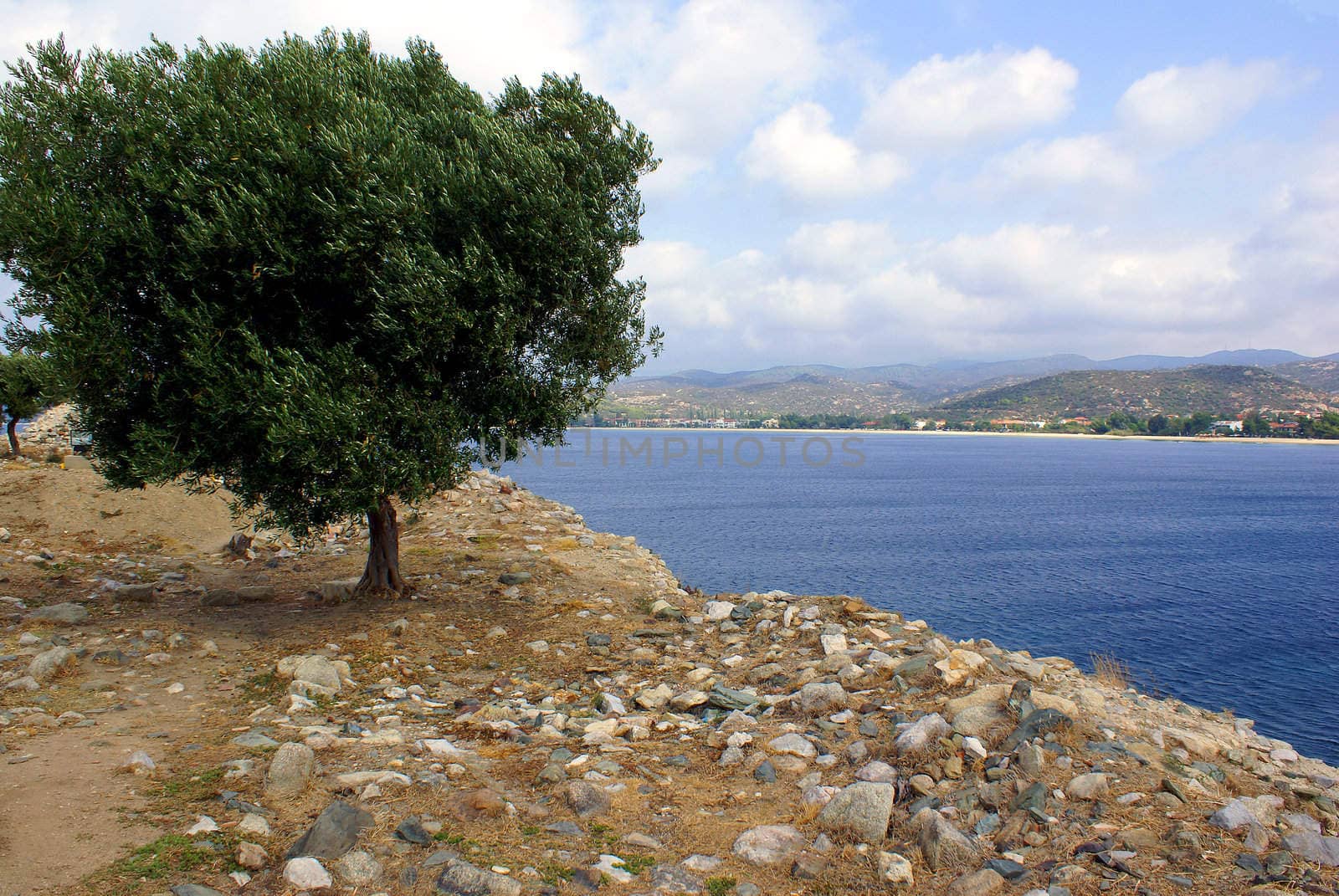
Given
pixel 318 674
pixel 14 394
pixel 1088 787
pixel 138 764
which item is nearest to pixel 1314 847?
pixel 1088 787

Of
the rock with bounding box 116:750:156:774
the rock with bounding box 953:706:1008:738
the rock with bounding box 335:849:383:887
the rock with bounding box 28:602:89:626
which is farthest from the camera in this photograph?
the rock with bounding box 28:602:89:626

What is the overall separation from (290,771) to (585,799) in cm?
307

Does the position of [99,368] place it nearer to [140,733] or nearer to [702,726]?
[140,733]

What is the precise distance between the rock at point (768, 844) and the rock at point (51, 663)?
10.3 meters

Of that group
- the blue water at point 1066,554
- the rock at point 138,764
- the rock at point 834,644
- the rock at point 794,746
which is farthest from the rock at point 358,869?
the blue water at point 1066,554

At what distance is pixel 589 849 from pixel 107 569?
1777 cm

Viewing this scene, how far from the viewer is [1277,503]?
69.0 m

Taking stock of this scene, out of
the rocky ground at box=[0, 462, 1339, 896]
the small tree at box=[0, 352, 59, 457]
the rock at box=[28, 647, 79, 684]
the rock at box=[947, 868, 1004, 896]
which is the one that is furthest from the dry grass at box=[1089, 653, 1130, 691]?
the small tree at box=[0, 352, 59, 457]

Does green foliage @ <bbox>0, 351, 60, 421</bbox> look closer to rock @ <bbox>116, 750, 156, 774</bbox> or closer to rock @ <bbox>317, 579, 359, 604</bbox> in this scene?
rock @ <bbox>317, 579, 359, 604</bbox>

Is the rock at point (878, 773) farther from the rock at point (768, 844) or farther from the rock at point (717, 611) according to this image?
the rock at point (717, 611)

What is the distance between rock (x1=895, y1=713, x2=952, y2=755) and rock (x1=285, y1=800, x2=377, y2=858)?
227 inches

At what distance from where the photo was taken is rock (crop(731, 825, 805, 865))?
7.12m

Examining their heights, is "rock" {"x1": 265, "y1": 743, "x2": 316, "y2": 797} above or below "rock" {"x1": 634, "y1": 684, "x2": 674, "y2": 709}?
above

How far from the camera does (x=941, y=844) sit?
23.1ft
